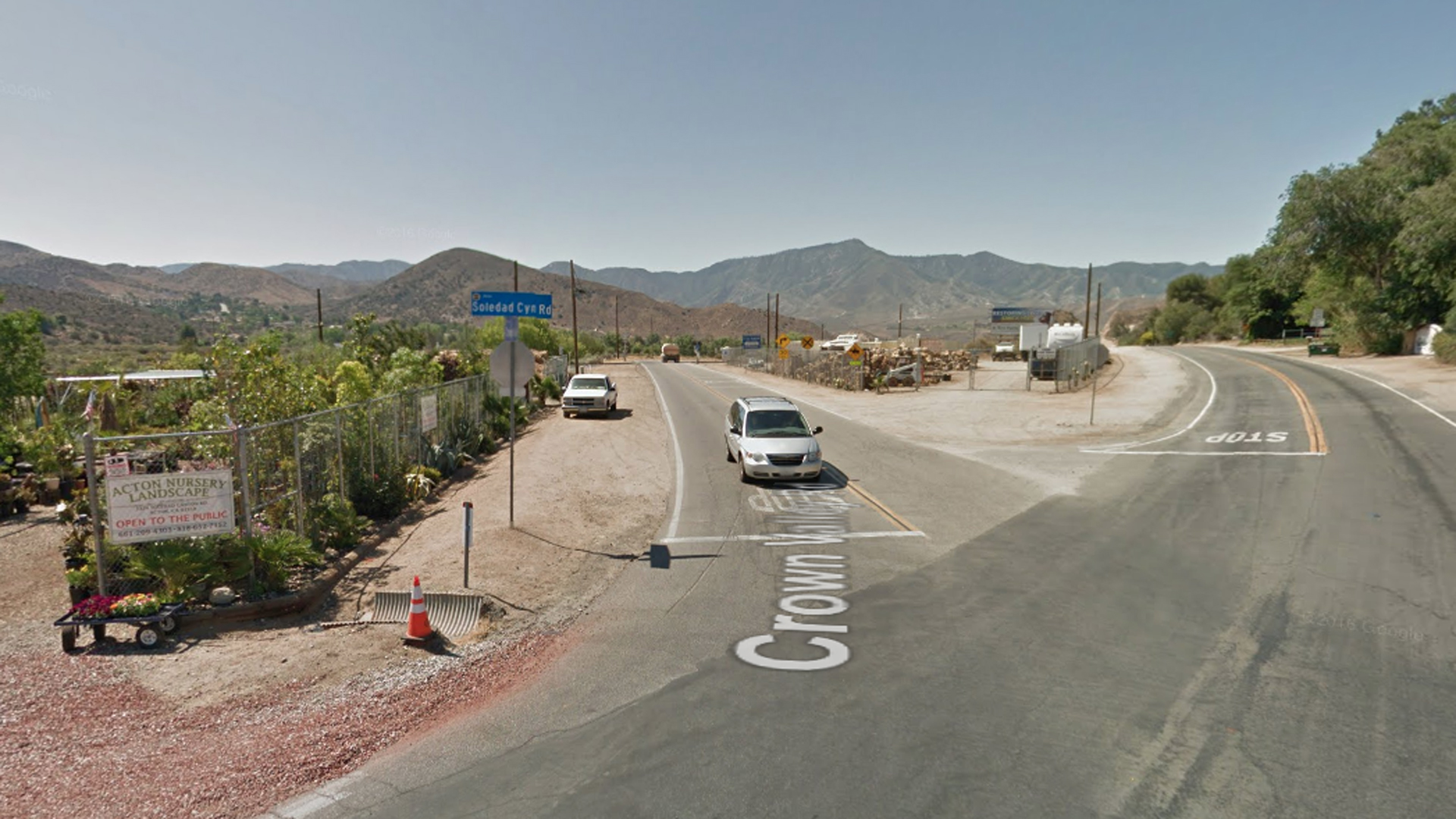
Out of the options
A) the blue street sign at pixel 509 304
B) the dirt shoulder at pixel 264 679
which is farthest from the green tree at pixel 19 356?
the blue street sign at pixel 509 304

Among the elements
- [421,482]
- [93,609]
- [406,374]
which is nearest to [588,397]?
[406,374]

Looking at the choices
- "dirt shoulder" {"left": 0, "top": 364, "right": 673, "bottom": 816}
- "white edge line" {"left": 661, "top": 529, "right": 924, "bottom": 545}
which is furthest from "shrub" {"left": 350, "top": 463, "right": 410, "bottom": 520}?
"white edge line" {"left": 661, "top": 529, "right": 924, "bottom": 545}

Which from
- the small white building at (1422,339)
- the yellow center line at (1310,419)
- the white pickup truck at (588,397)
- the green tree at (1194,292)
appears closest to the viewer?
the yellow center line at (1310,419)

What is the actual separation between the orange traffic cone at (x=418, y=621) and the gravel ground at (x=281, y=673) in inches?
5.4

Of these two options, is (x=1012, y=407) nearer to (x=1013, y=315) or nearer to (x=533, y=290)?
(x=1013, y=315)

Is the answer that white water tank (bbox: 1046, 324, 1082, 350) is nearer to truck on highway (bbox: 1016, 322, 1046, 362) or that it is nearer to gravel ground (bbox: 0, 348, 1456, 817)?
truck on highway (bbox: 1016, 322, 1046, 362)

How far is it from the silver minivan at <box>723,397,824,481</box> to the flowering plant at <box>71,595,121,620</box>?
993 centimetres

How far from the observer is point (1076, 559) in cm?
961

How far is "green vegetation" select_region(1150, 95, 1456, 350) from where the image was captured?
35875mm

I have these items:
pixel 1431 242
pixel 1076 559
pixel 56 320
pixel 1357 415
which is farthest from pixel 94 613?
pixel 56 320

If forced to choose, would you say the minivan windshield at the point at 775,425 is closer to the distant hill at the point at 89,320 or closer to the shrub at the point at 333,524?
the shrub at the point at 333,524

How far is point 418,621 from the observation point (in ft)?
23.2

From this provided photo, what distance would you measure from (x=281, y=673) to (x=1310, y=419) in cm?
2592

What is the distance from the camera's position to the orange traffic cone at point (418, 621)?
7039mm
